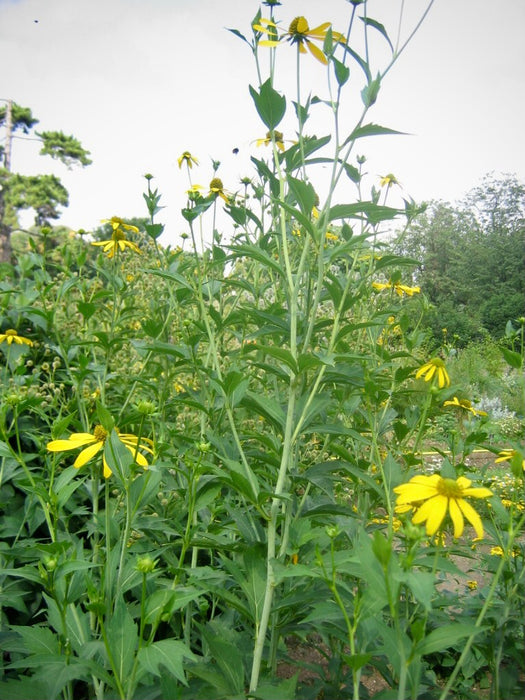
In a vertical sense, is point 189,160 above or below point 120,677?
above

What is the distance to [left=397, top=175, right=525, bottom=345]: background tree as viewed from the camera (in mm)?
14766

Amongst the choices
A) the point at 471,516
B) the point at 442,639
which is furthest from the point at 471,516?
the point at 442,639

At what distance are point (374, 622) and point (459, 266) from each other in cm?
1894

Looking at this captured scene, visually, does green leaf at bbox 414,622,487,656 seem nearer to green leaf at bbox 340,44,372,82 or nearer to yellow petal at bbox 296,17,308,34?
green leaf at bbox 340,44,372,82

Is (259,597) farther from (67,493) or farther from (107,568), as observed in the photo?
(67,493)

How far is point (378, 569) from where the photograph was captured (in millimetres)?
766

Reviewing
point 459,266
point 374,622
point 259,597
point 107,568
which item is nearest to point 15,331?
point 107,568

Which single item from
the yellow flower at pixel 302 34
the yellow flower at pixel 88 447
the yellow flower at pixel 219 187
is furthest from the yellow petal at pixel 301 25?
the yellow flower at pixel 88 447

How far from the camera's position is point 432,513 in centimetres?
77

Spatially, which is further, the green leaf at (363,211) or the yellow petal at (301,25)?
the yellow petal at (301,25)

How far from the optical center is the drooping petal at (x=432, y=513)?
0.75 meters

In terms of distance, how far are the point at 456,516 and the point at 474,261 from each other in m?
19.0

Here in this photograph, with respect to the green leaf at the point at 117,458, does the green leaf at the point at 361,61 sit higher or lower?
higher

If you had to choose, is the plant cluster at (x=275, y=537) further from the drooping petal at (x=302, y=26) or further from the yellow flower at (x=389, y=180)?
the yellow flower at (x=389, y=180)
